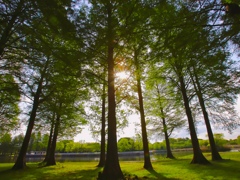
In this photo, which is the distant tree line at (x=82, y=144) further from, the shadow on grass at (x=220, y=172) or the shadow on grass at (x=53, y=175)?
the shadow on grass at (x=220, y=172)

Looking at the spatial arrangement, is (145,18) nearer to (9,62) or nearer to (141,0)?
(141,0)

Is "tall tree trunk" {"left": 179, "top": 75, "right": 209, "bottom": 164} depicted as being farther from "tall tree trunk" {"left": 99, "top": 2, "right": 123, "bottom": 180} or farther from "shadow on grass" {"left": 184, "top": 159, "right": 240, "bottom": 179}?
"tall tree trunk" {"left": 99, "top": 2, "right": 123, "bottom": 180}

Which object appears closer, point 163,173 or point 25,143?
point 163,173

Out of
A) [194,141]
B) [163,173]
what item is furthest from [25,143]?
[194,141]

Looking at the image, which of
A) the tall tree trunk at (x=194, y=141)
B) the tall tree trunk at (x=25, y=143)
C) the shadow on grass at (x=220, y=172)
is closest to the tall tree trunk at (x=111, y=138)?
the shadow on grass at (x=220, y=172)

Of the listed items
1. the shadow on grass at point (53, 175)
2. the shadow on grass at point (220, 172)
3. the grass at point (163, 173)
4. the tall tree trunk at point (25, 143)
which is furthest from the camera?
the tall tree trunk at point (25, 143)

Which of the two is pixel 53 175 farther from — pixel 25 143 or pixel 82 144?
pixel 82 144

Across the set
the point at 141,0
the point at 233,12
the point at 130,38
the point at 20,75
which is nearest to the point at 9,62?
the point at 20,75

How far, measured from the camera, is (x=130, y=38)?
6797 mm

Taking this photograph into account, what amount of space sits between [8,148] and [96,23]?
82243 mm

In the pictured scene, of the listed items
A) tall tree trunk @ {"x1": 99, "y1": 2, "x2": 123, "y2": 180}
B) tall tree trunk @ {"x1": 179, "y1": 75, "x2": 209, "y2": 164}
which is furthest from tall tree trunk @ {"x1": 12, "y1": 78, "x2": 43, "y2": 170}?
tall tree trunk @ {"x1": 179, "y1": 75, "x2": 209, "y2": 164}

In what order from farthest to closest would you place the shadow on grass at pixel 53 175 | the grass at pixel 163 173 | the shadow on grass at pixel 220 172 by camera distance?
1. the shadow on grass at pixel 53 175
2. the grass at pixel 163 173
3. the shadow on grass at pixel 220 172

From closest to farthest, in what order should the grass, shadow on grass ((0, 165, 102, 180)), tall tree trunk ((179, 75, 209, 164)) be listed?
the grass → shadow on grass ((0, 165, 102, 180)) → tall tree trunk ((179, 75, 209, 164))

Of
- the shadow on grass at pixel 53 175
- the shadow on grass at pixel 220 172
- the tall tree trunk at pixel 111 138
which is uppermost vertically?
the tall tree trunk at pixel 111 138
